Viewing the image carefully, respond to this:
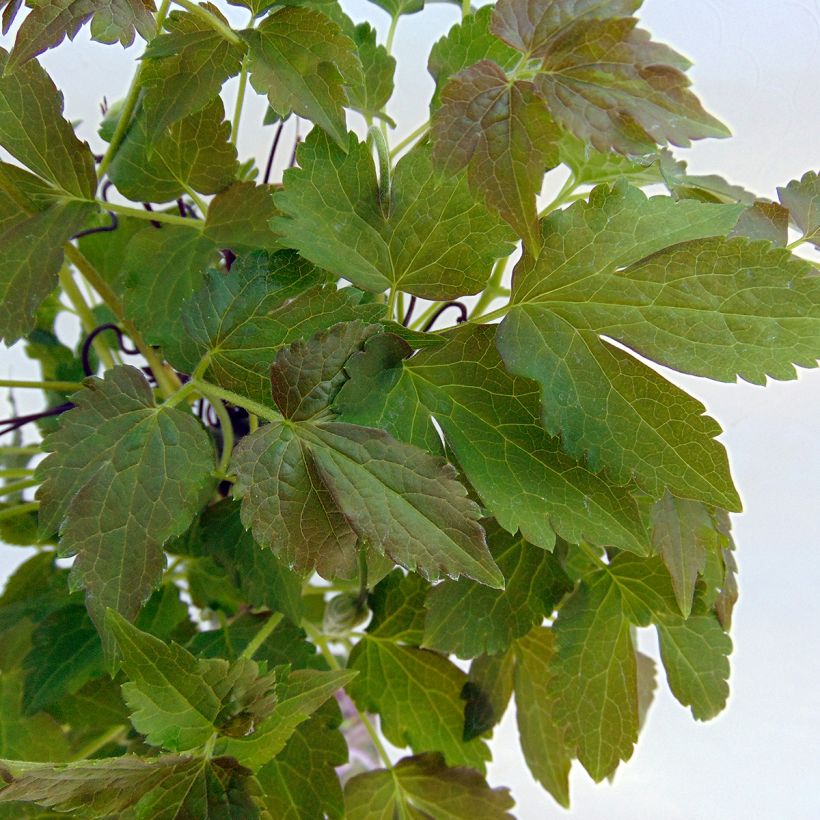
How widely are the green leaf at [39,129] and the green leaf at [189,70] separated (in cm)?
6

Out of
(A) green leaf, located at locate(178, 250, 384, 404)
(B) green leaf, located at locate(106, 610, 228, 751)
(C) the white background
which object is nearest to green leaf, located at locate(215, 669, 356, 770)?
(B) green leaf, located at locate(106, 610, 228, 751)

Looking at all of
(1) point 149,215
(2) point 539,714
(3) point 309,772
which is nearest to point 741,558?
(2) point 539,714

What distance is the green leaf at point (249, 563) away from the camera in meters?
0.42

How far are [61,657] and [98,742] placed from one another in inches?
3.2

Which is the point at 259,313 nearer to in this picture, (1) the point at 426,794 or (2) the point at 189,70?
(2) the point at 189,70

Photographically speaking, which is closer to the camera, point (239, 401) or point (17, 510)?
point (239, 401)

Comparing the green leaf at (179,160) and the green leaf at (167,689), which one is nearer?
the green leaf at (167,689)

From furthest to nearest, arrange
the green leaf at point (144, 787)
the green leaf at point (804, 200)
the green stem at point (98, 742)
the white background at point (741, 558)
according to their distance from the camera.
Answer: the white background at point (741, 558), the green stem at point (98, 742), the green leaf at point (804, 200), the green leaf at point (144, 787)

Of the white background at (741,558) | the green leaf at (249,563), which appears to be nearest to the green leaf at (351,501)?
the green leaf at (249,563)

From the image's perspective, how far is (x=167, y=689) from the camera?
1.03 feet

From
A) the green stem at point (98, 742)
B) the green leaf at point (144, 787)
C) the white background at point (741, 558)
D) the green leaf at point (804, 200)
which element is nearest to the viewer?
the green leaf at point (144, 787)

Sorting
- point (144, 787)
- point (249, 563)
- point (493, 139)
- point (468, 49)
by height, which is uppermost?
point (468, 49)

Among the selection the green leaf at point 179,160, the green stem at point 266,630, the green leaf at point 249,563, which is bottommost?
the green stem at point 266,630

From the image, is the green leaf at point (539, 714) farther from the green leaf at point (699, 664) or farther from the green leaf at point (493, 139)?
the green leaf at point (493, 139)
